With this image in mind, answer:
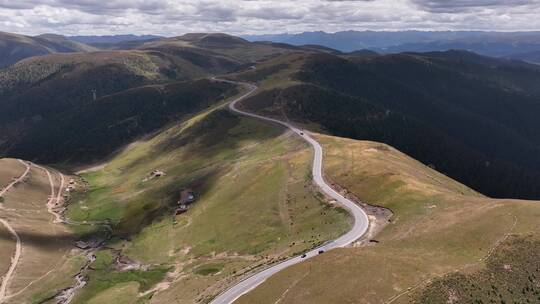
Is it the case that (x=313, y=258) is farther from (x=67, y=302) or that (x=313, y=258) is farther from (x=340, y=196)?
(x=67, y=302)

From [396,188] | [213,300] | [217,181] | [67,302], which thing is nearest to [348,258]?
[213,300]

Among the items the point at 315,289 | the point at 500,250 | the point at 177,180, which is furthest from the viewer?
the point at 177,180

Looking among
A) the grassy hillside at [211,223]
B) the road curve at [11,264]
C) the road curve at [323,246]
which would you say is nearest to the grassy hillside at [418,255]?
the road curve at [323,246]

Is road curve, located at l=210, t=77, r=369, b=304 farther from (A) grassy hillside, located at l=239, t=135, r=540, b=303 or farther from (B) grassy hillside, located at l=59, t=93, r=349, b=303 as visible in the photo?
(A) grassy hillside, located at l=239, t=135, r=540, b=303

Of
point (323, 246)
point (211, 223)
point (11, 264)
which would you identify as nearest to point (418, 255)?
point (323, 246)

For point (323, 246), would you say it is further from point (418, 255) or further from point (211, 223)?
point (211, 223)

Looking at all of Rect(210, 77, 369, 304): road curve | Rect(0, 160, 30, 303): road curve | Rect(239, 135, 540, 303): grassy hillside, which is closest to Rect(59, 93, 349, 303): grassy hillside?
Rect(210, 77, 369, 304): road curve
